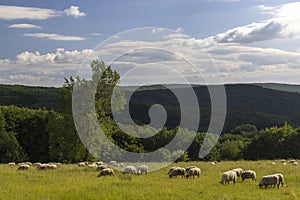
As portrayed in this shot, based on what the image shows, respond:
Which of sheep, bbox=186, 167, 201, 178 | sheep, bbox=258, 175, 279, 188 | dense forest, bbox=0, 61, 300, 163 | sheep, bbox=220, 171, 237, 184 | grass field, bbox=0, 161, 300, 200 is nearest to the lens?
grass field, bbox=0, 161, 300, 200

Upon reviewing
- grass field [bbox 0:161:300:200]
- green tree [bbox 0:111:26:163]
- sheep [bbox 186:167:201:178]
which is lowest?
green tree [bbox 0:111:26:163]

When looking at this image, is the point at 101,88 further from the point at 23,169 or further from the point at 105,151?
the point at 23,169

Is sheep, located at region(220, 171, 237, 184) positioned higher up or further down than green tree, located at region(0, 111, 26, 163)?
higher up

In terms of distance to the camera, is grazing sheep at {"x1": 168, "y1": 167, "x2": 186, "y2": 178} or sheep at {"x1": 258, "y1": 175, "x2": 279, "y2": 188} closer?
sheep at {"x1": 258, "y1": 175, "x2": 279, "y2": 188}

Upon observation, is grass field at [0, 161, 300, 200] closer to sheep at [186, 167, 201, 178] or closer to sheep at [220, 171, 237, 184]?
sheep at [220, 171, 237, 184]

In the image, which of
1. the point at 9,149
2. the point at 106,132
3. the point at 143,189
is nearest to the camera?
the point at 143,189

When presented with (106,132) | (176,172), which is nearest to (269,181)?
(176,172)

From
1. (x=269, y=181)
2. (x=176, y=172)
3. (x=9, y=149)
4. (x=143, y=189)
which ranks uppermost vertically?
(x=269, y=181)

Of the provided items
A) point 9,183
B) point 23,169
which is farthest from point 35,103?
point 9,183

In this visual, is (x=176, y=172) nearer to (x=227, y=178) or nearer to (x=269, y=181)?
(x=227, y=178)

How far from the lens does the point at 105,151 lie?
132 ft

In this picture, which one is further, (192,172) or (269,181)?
(192,172)

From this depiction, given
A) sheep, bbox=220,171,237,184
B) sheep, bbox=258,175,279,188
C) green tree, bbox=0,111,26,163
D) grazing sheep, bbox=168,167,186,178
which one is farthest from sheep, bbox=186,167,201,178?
green tree, bbox=0,111,26,163

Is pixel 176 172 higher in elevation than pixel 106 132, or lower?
lower
